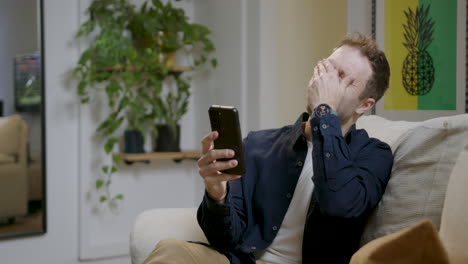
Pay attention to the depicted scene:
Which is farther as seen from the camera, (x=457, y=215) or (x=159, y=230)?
(x=159, y=230)

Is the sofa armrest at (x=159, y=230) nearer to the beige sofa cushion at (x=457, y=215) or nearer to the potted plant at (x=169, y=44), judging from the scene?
the beige sofa cushion at (x=457, y=215)

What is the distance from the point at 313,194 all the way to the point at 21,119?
1.88 meters

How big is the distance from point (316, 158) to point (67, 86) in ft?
6.33

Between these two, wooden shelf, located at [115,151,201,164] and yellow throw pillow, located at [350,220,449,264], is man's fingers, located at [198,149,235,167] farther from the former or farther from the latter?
wooden shelf, located at [115,151,201,164]

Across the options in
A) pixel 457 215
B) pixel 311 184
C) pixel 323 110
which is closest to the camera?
pixel 457 215

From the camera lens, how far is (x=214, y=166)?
129 centimetres

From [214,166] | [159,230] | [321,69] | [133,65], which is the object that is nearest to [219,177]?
[214,166]

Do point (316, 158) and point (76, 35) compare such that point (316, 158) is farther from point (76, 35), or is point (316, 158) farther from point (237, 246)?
point (76, 35)

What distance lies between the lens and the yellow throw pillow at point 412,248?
2.88ft

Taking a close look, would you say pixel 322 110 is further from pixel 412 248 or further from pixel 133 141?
pixel 133 141

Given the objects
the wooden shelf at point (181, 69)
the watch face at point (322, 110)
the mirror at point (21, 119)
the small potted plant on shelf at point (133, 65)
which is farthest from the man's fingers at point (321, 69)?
the mirror at point (21, 119)

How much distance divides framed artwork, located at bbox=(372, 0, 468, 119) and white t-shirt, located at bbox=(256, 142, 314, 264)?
0.70 m

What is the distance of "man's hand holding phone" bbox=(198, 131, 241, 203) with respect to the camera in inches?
49.6

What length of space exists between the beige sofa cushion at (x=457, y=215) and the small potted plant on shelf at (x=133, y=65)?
6.55ft
